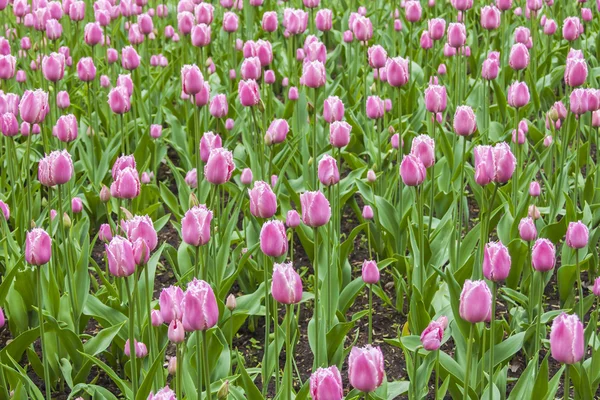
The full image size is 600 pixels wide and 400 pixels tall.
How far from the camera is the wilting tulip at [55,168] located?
2.61m

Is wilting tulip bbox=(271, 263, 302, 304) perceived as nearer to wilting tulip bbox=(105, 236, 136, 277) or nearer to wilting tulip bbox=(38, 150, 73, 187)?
wilting tulip bbox=(105, 236, 136, 277)

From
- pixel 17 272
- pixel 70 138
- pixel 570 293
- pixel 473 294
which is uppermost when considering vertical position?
pixel 473 294

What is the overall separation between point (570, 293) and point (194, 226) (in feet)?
5.77

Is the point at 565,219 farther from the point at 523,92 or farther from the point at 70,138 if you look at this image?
the point at 70,138

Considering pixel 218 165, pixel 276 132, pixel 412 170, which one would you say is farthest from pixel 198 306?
pixel 276 132

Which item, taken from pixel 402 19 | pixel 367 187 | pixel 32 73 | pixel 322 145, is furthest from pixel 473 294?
pixel 402 19

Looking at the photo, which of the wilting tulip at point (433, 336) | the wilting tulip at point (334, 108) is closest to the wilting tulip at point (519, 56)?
the wilting tulip at point (334, 108)

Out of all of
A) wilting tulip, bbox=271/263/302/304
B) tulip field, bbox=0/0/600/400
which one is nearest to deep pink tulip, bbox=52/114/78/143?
tulip field, bbox=0/0/600/400

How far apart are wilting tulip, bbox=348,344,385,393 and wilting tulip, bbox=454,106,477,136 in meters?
1.30

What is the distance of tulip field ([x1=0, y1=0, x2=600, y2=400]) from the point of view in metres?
2.34

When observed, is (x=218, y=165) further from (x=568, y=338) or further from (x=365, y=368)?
(x=568, y=338)

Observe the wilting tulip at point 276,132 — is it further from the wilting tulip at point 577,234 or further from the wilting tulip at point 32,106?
the wilting tulip at point 577,234

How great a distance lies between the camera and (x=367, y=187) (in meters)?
3.87

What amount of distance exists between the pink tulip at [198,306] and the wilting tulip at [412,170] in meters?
0.98
